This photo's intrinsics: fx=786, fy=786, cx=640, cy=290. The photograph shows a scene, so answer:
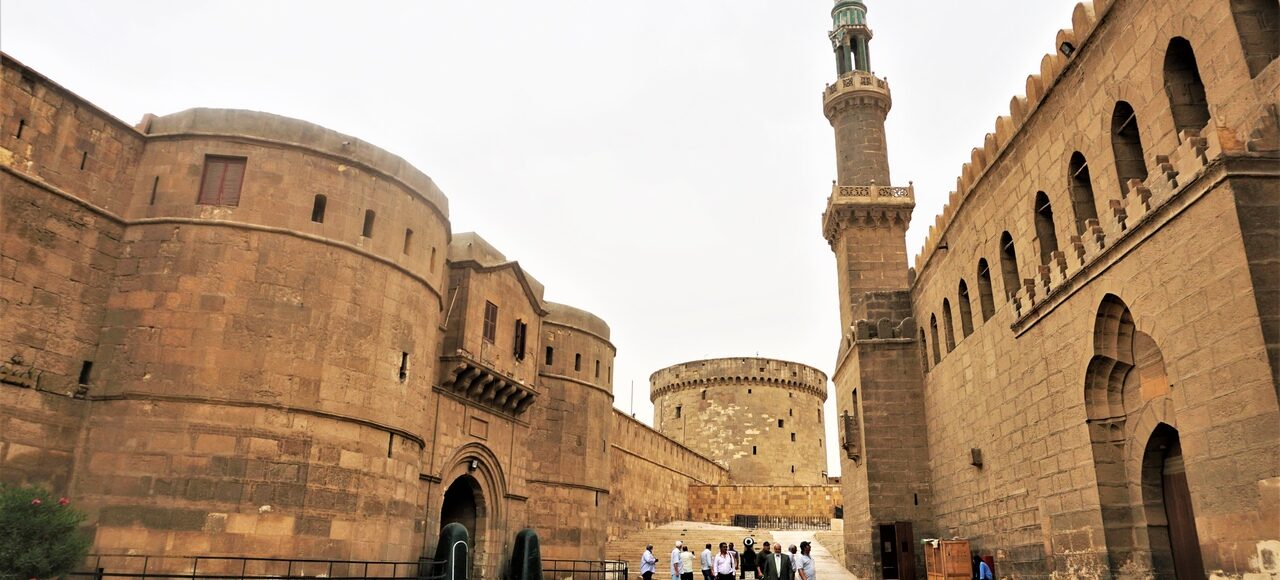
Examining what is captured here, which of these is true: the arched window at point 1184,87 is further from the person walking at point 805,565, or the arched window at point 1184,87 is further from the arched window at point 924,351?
the arched window at point 924,351

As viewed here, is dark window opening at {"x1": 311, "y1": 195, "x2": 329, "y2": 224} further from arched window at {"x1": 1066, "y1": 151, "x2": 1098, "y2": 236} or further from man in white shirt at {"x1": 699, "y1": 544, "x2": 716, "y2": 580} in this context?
arched window at {"x1": 1066, "y1": 151, "x2": 1098, "y2": 236}

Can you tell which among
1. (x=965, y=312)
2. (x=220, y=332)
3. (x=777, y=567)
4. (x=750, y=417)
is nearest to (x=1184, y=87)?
(x=965, y=312)

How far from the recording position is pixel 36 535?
988 centimetres

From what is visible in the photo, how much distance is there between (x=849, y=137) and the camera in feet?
77.6

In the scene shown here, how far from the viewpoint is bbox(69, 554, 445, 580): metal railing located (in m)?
11.0

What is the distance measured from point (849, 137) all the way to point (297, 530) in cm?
1830

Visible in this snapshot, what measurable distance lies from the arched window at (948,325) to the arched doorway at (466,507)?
36.5ft

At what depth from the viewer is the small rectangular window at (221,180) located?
522 inches

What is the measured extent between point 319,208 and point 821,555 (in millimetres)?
18581

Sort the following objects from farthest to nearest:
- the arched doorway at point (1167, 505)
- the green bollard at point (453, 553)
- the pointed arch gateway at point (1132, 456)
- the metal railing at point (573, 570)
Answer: the metal railing at point (573, 570) → the green bollard at point (453, 553) → the pointed arch gateway at point (1132, 456) → the arched doorway at point (1167, 505)

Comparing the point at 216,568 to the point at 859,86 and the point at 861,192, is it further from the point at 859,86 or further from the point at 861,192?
the point at 859,86

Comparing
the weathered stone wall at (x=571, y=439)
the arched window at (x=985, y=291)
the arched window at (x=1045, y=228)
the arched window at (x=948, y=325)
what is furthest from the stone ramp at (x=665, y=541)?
the arched window at (x=1045, y=228)

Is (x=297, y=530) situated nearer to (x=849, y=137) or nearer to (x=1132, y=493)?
(x=1132, y=493)

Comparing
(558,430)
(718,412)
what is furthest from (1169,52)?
(718,412)
